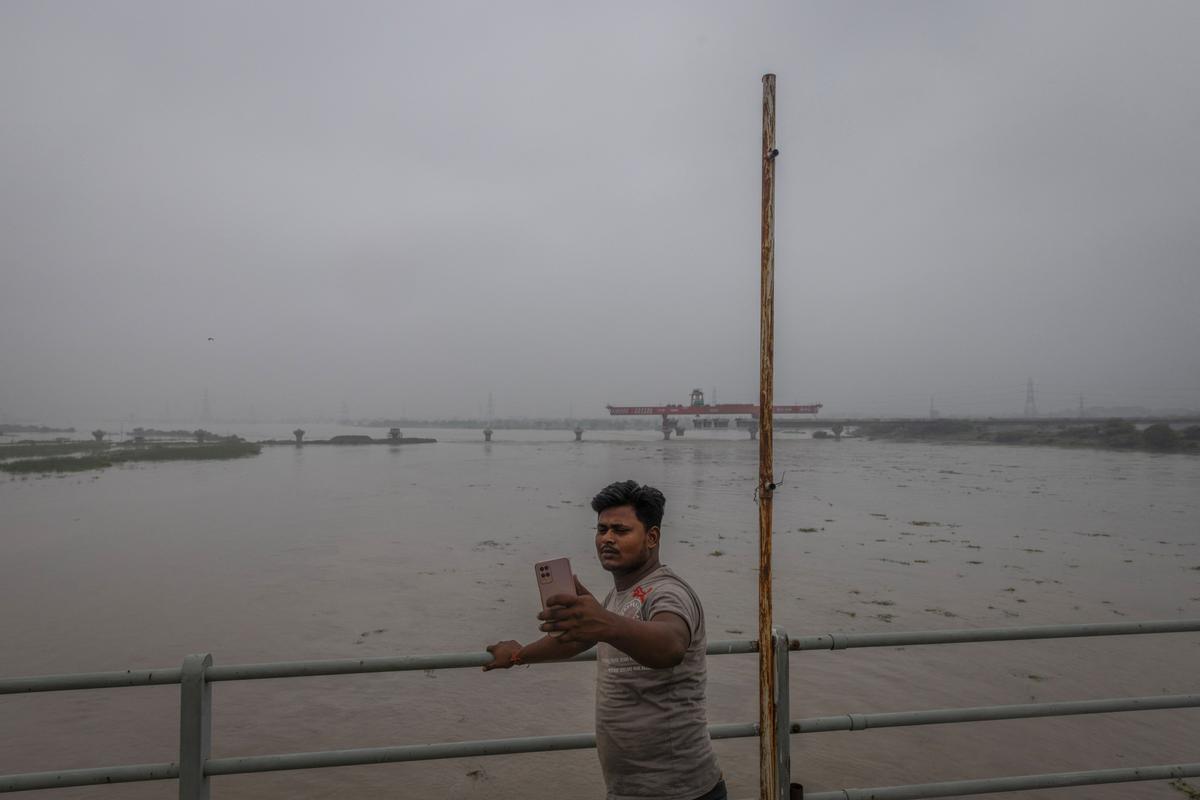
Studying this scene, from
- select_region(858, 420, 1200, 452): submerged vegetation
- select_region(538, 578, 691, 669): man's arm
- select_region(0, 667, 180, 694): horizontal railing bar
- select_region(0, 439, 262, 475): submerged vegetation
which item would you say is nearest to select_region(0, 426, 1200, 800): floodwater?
select_region(0, 667, 180, 694): horizontal railing bar

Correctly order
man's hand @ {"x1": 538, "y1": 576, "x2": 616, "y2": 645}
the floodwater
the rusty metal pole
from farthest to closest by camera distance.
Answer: the floodwater
the rusty metal pole
man's hand @ {"x1": 538, "y1": 576, "x2": 616, "y2": 645}

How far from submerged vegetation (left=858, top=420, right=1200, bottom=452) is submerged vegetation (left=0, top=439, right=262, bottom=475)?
2663 inches

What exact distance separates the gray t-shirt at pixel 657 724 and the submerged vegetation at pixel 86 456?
1510 inches

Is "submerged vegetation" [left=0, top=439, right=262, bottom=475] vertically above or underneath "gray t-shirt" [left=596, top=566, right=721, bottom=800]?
underneath

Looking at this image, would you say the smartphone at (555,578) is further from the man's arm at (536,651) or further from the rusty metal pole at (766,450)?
the rusty metal pole at (766,450)

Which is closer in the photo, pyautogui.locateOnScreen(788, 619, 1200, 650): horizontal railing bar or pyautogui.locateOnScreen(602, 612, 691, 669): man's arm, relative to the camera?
pyautogui.locateOnScreen(602, 612, 691, 669): man's arm

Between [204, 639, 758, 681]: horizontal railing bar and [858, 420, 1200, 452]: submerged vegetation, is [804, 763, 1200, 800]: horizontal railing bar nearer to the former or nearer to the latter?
[204, 639, 758, 681]: horizontal railing bar

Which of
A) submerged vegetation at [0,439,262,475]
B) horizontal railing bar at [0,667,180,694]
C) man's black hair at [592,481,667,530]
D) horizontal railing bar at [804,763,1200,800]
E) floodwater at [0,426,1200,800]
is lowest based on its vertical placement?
floodwater at [0,426,1200,800]

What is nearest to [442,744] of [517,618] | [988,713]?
[988,713]

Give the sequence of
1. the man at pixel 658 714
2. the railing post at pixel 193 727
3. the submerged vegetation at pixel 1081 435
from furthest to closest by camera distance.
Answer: the submerged vegetation at pixel 1081 435, the railing post at pixel 193 727, the man at pixel 658 714

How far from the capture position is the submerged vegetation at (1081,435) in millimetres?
53094

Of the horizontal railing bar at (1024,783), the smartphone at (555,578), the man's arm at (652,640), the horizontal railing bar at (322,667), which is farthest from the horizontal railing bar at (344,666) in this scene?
the horizontal railing bar at (1024,783)

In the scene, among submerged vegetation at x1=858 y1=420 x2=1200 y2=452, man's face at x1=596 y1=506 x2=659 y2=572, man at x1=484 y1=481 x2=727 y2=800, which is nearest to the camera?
man at x1=484 y1=481 x2=727 y2=800

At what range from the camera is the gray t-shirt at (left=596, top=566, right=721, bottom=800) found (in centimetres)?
197
